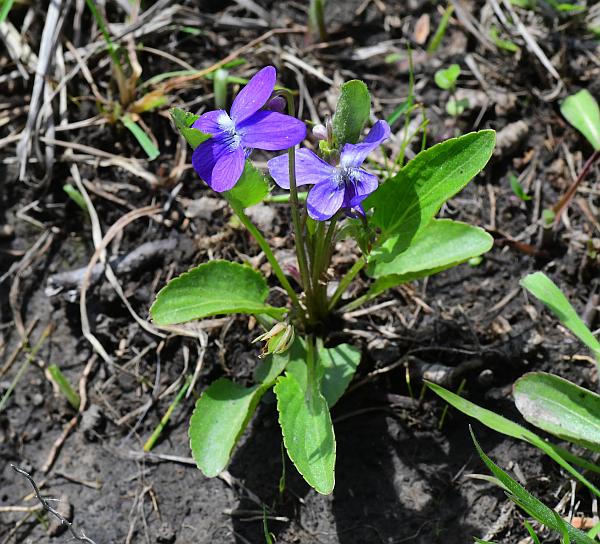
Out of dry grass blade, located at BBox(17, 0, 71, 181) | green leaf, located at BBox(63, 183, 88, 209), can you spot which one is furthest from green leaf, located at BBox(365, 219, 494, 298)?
dry grass blade, located at BBox(17, 0, 71, 181)

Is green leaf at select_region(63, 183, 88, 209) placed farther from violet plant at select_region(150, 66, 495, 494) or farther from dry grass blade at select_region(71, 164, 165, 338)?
violet plant at select_region(150, 66, 495, 494)

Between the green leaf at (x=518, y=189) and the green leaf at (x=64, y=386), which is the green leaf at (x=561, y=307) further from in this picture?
the green leaf at (x=64, y=386)

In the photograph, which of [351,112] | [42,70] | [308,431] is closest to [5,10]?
[42,70]

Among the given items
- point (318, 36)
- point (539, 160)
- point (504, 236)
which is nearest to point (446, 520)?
point (504, 236)

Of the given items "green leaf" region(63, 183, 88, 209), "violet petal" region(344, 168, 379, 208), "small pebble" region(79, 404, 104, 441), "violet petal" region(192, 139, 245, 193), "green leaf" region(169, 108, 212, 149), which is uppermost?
"green leaf" region(169, 108, 212, 149)

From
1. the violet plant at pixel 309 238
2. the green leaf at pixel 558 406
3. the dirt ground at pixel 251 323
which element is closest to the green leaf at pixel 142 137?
the dirt ground at pixel 251 323

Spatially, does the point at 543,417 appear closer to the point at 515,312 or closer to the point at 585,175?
the point at 515,312

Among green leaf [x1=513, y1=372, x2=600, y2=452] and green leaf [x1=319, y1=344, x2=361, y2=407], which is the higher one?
green leaf [x1=513, y1=372, x2=600, y2=452]

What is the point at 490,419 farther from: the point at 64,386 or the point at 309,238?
the point at 64,386
